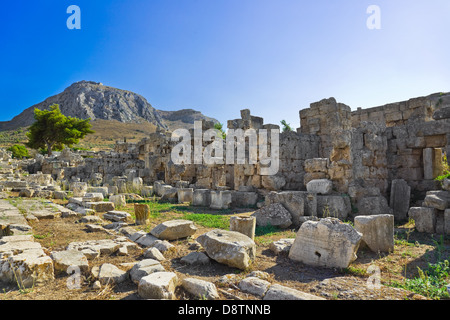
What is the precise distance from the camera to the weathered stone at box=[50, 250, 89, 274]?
3.65 metres

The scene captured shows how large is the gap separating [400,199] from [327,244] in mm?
5349

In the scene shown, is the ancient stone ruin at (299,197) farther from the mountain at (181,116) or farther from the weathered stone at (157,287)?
the mountain at (181,116)

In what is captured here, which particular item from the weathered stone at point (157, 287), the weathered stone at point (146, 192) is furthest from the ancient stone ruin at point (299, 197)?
the weathered stone at point (146, 192)

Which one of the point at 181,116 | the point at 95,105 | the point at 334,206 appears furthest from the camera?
the point at 181,116

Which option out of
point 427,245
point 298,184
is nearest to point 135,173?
point 298,184

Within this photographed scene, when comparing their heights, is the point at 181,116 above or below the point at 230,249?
above

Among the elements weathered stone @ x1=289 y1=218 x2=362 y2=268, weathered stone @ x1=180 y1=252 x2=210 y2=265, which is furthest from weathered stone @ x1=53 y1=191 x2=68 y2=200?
weathered stone @ x1=289 y1=218 x2=362 y2=268

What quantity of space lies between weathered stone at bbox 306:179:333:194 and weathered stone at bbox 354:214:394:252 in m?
2.96

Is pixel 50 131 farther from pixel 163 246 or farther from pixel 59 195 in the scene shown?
pixel 163 246

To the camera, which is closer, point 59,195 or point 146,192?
point 59,195

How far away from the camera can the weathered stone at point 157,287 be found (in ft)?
9.25

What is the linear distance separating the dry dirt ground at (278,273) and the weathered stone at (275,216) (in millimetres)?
940

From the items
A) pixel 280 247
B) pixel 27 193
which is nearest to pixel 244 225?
pixel 280 247

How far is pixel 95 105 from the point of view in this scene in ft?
301
